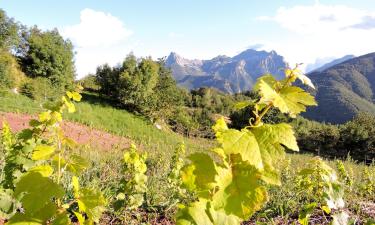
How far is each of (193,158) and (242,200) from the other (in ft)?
0.81

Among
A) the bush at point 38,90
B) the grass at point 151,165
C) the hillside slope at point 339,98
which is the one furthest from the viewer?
the hillside slope at point 339,98

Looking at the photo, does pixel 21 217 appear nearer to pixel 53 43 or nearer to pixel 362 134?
pixel 53 43

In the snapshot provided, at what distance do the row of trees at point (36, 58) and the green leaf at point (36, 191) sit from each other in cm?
3016

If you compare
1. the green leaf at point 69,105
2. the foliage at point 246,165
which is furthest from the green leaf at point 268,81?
the green leaf at point 69,105

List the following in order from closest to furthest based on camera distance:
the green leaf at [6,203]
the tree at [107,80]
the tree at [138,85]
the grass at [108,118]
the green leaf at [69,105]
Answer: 1. the green leaf at [69,105]
2. the green leaf at [6,203]
3. the grass at [108,118]
4. the tree at [138,85]
5. the tree at [107,80]

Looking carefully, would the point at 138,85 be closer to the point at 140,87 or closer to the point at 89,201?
the point at 140,87

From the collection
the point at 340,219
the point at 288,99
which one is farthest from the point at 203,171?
the point at 340,219

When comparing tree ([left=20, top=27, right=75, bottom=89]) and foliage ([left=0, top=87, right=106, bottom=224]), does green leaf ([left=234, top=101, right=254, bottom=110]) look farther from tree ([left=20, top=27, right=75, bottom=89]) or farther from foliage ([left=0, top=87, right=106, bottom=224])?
tree ([left=20, top=27, right=75, bottom=89])

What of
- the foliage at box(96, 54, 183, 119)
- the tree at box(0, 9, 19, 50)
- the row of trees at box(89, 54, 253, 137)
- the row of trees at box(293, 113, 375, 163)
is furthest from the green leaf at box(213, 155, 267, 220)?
the tree at box(0, 9, 19, 50)

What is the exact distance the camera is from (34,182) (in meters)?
1.62

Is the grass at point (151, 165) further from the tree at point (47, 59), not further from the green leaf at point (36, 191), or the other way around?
the tree at point (47, 59)

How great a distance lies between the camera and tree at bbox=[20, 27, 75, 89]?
32469 millimetres

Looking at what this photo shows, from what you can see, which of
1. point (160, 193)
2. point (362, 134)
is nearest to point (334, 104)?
point (362, 134)

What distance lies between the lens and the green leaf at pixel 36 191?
1.56 meters
